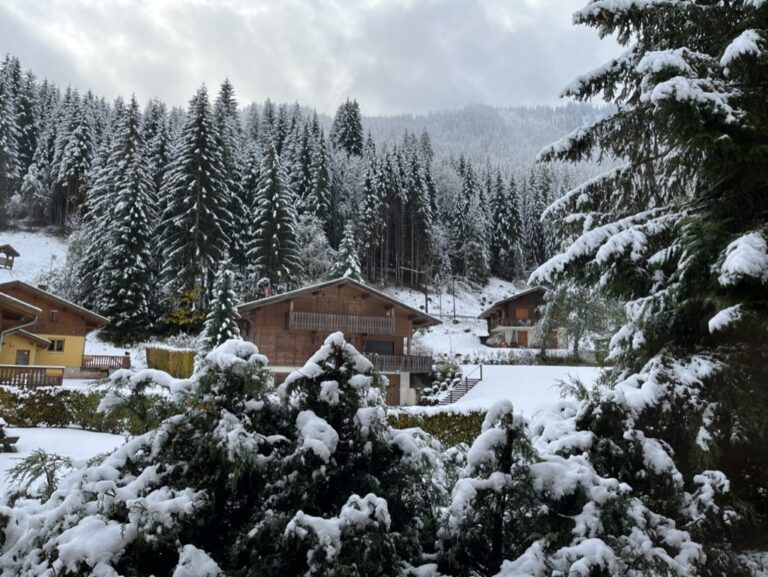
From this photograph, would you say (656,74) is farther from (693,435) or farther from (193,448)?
(193,448)

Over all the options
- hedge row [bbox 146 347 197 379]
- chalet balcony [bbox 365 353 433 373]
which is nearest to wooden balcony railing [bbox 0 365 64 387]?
hedge row [bbox 146 347 197 379]

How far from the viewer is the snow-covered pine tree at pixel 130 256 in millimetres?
38094

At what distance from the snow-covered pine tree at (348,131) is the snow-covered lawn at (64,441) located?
69.0m

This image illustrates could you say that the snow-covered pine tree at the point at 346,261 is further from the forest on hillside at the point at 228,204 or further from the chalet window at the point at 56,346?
the chalet window at the point at 56,346

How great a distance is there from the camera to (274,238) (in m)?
41.8

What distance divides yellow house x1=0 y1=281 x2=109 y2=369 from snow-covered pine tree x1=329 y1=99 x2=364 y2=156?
5501 centimetres

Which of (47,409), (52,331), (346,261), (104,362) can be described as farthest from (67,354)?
(346,261)

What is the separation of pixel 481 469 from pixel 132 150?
159 ft

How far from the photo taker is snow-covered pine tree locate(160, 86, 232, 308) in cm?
3925

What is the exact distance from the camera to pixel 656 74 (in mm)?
4898

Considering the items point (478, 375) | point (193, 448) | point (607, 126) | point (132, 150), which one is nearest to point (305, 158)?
point (132, 150)

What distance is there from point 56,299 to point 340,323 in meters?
17.4

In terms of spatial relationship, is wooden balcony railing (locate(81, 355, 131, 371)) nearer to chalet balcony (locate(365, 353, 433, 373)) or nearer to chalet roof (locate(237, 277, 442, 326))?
chalet roof (locate(237, 277, 442, 326))

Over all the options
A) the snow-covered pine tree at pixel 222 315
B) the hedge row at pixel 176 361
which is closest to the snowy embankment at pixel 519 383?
the snow-covered pine tree at pixel 222 315
